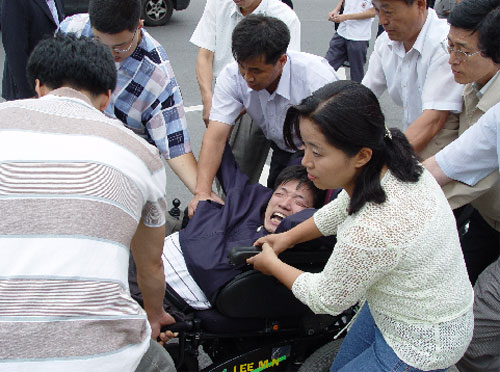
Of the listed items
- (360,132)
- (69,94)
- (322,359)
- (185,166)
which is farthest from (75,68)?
(322,359)

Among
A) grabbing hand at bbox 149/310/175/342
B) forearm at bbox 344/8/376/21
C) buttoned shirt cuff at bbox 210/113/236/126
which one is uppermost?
buttoned shirt cuff at bbox 210/113/236/126

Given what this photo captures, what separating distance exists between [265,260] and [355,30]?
429 cm

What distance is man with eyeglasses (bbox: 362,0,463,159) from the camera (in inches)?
108

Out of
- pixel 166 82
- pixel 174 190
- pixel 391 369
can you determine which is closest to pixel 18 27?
pixel 166 82

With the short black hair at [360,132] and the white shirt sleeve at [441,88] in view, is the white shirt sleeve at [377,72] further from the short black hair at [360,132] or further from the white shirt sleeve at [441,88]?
the short black hair at [360,132]

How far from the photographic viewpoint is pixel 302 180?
2.72 m

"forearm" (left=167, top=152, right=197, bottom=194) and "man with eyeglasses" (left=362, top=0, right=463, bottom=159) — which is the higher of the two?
"man with eyeglasses" (left=362, top=0, right=463, bottom=159)

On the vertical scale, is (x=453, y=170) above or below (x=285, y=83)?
above

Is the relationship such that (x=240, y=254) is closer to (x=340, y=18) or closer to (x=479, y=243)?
(x=479, y=243)

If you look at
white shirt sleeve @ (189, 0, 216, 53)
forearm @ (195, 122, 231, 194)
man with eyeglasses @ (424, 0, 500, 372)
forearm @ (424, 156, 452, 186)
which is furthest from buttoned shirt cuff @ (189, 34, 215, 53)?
forearm @ (424, 156, 452, 186)

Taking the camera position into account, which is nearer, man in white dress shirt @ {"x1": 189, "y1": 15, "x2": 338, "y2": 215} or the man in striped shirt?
the man in striped shirt

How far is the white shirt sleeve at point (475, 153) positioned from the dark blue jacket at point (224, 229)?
0.54m

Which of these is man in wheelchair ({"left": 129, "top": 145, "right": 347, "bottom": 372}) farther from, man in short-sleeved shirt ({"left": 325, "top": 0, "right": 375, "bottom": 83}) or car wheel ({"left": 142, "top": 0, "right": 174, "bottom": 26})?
car wheel ({"left": 142, "top": 0, "right": 174, "bottom": 26})

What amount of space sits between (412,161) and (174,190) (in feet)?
9.62
